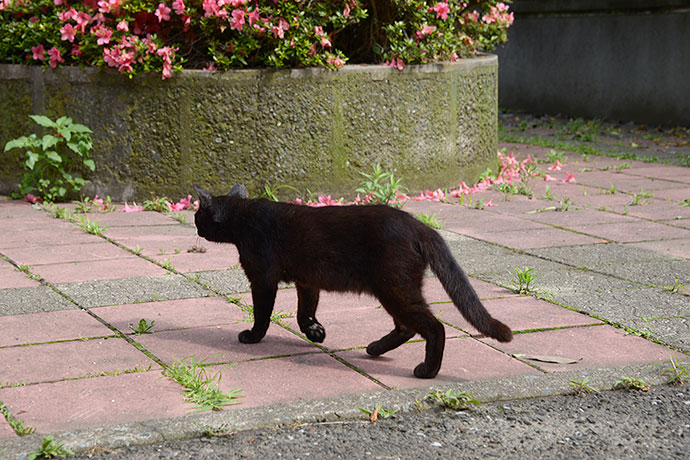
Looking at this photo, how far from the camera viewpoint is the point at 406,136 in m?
7.70

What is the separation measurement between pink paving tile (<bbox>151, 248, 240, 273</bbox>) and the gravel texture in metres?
2.30

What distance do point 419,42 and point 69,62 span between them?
2737 mm

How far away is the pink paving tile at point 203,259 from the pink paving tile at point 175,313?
0.67 meters

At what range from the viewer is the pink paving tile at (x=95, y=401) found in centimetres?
325

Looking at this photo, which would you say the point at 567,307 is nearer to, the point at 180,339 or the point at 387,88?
the point at 180,339

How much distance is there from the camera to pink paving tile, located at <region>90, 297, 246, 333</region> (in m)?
4.43

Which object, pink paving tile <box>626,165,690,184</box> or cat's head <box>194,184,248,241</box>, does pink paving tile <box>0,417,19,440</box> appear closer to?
cat's head <box>194,184,248,241</box>

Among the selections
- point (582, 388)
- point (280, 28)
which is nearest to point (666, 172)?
point (280, 28)

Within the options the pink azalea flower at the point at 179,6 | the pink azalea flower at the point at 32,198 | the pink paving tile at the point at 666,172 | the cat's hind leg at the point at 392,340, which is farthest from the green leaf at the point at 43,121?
the pink paving tile at the point at 666,172

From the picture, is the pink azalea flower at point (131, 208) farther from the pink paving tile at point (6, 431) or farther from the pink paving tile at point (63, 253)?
the pink paving tile at point (6, 431)

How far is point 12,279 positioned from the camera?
519 cm

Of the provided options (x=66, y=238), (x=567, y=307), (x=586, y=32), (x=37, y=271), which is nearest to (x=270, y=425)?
(x=567, y=307)

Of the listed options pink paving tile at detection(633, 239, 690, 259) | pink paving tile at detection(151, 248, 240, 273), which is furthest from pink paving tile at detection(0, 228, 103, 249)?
pink paving tile at detection(633, 239, 690, 259)

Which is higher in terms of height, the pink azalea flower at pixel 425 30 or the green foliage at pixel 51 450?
the pink azalea flower at pixel 425 30
